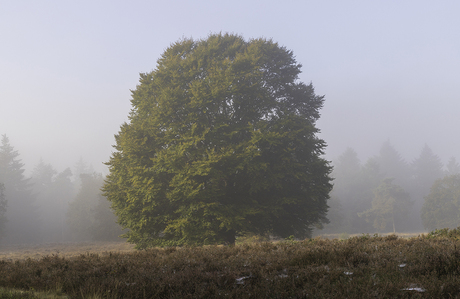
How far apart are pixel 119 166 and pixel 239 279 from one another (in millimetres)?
15506

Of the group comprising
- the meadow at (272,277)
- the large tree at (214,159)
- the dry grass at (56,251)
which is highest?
the large tree at (214,159)

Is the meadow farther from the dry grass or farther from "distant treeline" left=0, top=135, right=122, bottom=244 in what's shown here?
"distant treeline" left=0, top=135, right=122, bottom=244

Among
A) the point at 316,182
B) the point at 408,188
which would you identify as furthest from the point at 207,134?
the point at 408,188

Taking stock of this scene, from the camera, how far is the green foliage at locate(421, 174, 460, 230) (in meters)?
45.5

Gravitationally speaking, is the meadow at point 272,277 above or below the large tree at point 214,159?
below

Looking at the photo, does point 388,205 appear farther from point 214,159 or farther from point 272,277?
point 272,277

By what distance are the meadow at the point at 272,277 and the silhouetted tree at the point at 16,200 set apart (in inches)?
2577

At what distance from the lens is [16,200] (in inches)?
2457

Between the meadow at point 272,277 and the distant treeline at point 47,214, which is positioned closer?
the meadow at point 272,277

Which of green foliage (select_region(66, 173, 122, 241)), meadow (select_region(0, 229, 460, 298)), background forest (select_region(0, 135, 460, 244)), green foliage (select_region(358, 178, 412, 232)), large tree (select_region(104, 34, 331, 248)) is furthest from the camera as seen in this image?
green foliage (select_region(358, 178, 412, 232))

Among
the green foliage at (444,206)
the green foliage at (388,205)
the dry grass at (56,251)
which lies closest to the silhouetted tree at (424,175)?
the green foliage at (388,205)

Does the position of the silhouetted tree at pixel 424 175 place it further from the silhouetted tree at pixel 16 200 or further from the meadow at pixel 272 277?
the silhouetted tree at pixel 16 200

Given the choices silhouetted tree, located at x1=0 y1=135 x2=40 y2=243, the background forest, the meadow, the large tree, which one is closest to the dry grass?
the large tree

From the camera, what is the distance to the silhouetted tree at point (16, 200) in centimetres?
6022
